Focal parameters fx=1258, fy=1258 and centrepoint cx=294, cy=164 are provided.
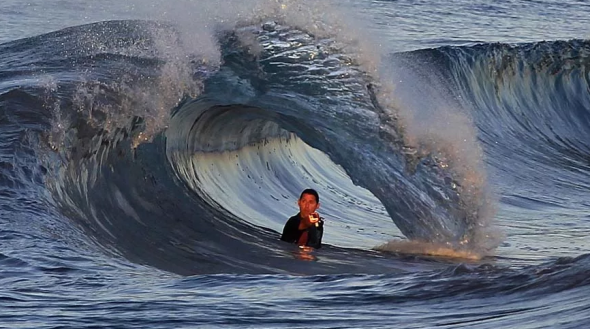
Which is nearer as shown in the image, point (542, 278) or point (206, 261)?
point (542, 278)

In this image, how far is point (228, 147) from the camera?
12.9 meters

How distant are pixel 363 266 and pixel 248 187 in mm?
3656

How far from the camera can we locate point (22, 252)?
6953mm

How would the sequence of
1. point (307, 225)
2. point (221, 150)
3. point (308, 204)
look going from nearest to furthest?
point (308, 204)
point (307, 225)
point (221, 150)

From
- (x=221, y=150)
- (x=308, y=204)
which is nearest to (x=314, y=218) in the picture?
(x=308, y=204)

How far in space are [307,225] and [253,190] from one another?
3.26m

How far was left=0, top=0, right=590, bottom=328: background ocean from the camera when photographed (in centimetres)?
600

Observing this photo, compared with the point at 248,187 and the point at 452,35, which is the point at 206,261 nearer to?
the point at 248,187

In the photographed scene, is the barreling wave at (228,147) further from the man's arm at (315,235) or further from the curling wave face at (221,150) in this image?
the man's arm at (315,235)

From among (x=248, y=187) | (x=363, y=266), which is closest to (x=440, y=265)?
(x=363, y=266)

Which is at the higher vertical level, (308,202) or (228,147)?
(228,147)

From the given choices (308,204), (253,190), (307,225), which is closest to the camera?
(308,204)

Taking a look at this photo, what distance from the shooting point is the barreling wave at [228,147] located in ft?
31.3

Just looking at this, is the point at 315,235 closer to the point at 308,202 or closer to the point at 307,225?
the point at 307,225
